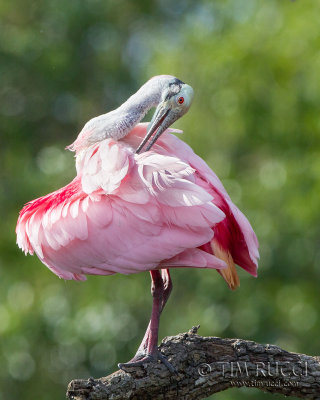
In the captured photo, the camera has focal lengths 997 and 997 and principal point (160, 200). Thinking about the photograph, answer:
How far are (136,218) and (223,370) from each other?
84 centimetres

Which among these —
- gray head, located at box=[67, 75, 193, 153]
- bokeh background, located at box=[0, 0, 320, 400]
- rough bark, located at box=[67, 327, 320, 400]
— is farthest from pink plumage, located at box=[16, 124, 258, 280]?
bokeh background, located at box=[0, 0, 320, 400]

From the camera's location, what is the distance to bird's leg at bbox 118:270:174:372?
4723 mm

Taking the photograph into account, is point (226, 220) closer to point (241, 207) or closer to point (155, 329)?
point (155, 329)

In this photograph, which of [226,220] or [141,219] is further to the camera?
[226,220]

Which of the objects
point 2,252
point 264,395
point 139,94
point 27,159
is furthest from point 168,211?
point 27,159

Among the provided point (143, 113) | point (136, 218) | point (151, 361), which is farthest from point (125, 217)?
point (143, 113)

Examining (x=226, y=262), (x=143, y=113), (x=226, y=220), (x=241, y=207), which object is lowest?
(x=226, y=262)

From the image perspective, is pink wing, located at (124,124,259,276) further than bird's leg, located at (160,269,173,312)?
No

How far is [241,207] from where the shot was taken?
10.1m

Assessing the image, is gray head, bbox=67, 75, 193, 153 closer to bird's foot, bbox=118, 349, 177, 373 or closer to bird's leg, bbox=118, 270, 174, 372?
bird's leg, bbox=118, 270, 174, 372

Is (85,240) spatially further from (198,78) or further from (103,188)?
(198,78)

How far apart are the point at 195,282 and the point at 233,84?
7.51 feet

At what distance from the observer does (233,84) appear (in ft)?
36.4

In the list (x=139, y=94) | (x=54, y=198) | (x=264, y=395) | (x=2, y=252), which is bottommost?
(x=264, y=395)
